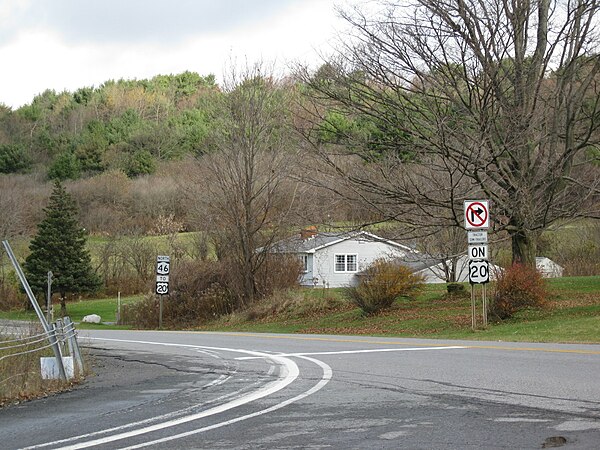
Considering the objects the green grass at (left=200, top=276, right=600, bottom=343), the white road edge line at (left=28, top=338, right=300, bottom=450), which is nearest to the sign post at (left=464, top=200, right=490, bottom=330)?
the green grass at (left=200, top=276, right=600, bottom=343)

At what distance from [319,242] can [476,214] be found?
4554cm


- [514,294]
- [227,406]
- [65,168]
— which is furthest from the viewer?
[65,168]

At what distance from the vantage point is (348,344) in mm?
20172

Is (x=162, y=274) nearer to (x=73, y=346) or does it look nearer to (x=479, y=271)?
(x=479, y=271)

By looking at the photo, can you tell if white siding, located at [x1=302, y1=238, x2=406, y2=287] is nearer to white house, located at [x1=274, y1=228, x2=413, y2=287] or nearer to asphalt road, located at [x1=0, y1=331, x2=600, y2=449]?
Result: white house, located at [x1=274, y1=228, x2=413, y2=287]

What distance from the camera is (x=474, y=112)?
87.8 feet

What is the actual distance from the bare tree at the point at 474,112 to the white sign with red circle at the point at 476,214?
3335 millimetres

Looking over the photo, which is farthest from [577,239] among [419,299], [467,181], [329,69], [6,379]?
[6,379]

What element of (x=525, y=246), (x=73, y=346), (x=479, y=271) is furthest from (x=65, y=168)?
→ (x=73, y=346)

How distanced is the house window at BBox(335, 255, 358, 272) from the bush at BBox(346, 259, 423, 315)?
110 feet

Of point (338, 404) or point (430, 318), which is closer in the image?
point (338, 404)

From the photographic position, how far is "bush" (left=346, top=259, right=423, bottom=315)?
112 feet

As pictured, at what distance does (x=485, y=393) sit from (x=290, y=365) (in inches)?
209

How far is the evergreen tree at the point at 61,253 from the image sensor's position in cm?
6406
